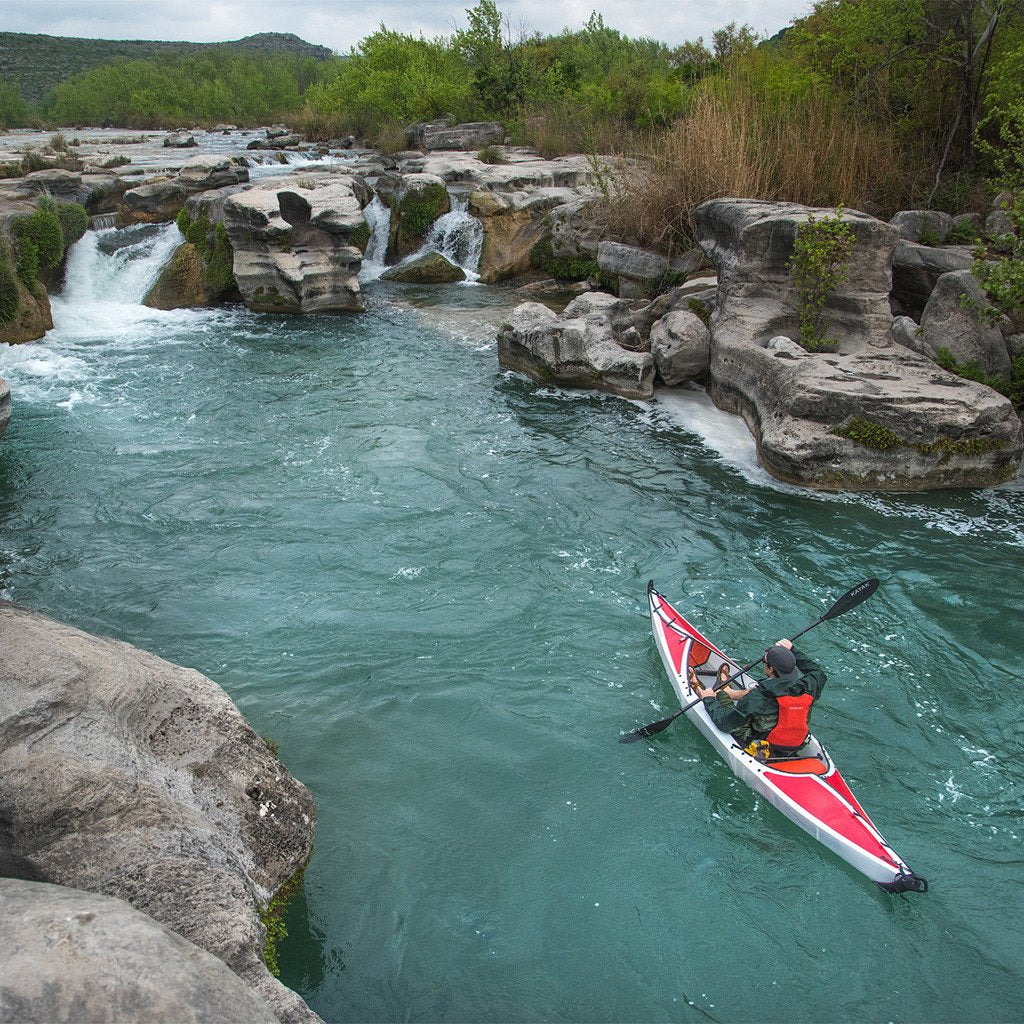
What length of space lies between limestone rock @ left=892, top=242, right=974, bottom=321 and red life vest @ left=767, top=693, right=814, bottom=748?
26.0 feet

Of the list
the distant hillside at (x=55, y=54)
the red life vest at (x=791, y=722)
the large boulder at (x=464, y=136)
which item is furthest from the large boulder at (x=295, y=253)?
the distant hillside at (x=55, y=54)

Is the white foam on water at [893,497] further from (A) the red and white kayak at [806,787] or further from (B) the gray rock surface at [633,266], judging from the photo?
(B) the gray rock surface at [633,266]

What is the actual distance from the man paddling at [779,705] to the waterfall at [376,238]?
1423 centimetres

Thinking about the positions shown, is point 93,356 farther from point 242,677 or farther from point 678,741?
point 678,741

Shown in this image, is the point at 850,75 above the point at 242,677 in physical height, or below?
above

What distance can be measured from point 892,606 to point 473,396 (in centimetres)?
615

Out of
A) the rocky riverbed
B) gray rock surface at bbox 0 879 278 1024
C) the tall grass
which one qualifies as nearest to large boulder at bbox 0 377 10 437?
the rocky riverbed

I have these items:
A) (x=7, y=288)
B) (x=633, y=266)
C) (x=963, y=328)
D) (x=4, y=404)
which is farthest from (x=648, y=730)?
(x=7, y=288)

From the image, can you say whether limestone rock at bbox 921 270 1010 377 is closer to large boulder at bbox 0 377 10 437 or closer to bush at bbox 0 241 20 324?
large boulder at bbox 0 377 10 437

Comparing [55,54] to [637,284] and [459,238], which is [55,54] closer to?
[459,238]

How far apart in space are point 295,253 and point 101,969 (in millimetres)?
14222

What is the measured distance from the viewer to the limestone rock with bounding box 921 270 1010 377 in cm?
961

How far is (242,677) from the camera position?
612 cm

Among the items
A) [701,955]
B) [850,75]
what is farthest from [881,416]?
[850,75]
